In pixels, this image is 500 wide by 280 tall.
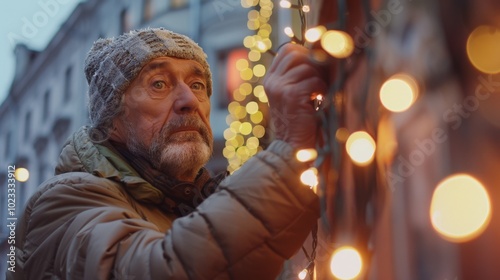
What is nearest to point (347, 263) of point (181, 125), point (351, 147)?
point (351, 147)

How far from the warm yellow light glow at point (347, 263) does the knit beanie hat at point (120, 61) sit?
49.0 inches

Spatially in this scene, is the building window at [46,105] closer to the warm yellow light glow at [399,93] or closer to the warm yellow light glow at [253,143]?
the warm yellow light glow at [253,143]

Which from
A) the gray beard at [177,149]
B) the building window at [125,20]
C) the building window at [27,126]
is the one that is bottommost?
the building window at [27,126]

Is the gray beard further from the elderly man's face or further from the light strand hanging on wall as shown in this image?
the light strand hanging on wall

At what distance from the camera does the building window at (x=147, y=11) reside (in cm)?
1505

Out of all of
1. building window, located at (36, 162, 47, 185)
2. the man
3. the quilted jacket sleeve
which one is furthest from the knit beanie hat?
building window, located at (36, 162, 47, 185)

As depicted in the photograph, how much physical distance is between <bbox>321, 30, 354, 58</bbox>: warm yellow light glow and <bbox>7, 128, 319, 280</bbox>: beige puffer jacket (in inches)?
10.1

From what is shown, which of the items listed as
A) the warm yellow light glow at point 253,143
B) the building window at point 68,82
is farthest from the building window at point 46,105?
the warm yellow light glow at point 253,143

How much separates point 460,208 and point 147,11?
15049mm

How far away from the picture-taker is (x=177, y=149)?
1.86 m

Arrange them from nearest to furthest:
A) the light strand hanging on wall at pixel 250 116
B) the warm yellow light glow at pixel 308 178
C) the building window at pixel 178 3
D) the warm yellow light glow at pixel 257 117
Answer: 1. the warm yellow light glow at pixel 308 178
2. the light strand hanging on wall at pixel 250 116
3. the warm yellow light glow at pixel 257 117
4. the building window at pixel 178 3

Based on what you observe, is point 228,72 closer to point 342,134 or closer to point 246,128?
point 246,128

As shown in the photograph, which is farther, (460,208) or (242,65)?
(242,65)

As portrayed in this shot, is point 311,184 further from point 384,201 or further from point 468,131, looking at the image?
point 468,131
